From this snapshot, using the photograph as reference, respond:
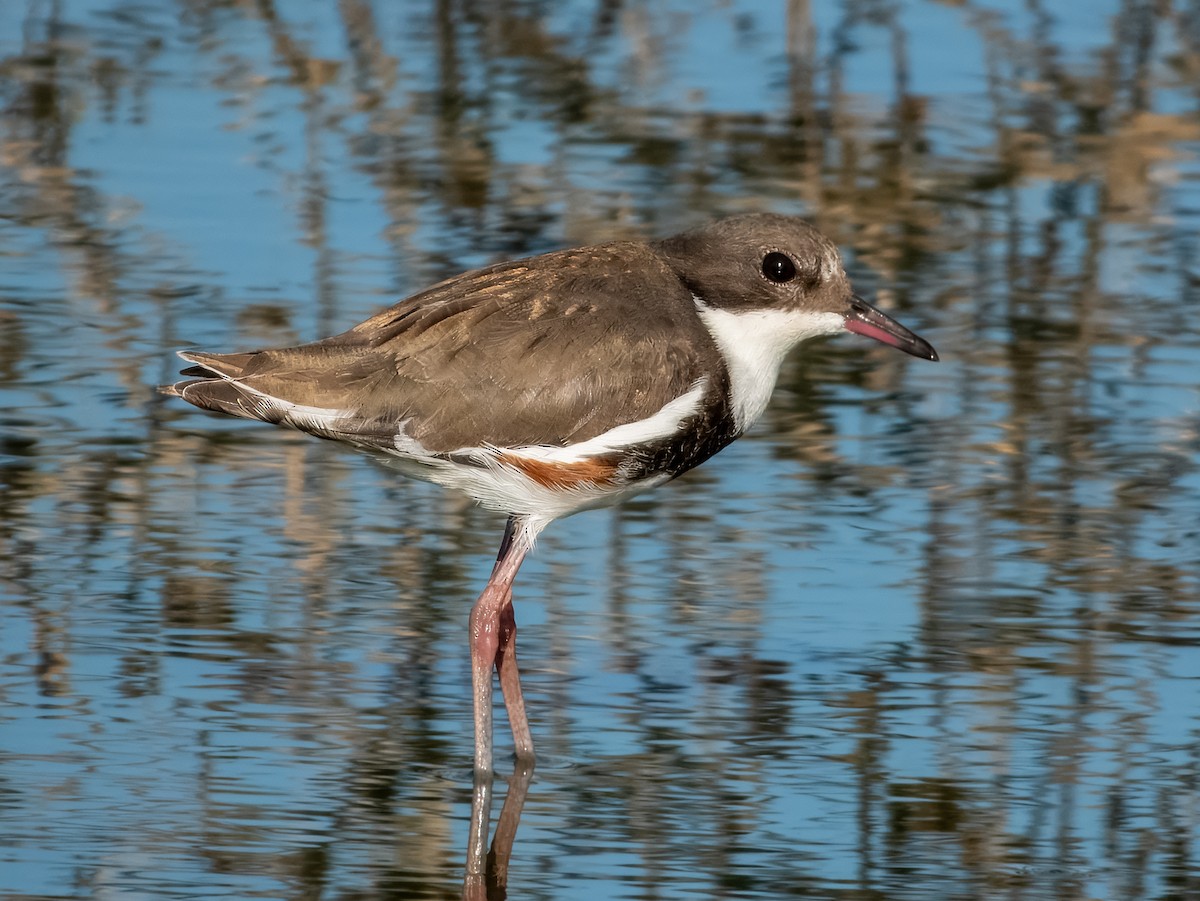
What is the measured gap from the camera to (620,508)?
33.9 feet

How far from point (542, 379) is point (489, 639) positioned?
986 mm

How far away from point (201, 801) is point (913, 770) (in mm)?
2496

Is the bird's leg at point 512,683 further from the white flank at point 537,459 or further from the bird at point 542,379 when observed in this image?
the white flank at point 537,459

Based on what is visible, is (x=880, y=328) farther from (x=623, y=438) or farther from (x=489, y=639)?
(x=489, y=639)

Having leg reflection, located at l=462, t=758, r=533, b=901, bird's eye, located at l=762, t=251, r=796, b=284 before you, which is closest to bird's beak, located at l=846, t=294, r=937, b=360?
bird's eye, located at l=762, t=251, r=796, b=284

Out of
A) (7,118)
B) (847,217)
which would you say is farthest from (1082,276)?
(7,118)

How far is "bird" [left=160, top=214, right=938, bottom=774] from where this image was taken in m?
8.01

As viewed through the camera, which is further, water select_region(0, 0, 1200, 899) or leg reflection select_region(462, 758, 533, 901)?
water select_region(0, 0, 1200, 899)

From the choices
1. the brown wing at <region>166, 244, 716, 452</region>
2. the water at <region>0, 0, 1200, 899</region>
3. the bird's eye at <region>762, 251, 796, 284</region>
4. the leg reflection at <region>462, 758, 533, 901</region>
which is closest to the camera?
the leg reflection at <region>462, 758, 533, 901</region>

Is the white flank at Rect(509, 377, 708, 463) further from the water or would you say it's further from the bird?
the water

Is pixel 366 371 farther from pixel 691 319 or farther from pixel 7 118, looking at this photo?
pixel 7 118

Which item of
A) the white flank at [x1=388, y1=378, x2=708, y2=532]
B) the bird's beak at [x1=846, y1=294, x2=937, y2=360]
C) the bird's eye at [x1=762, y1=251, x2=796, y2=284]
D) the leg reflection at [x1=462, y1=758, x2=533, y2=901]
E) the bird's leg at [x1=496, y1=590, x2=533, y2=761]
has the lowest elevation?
the leg reflection at [x1=462, y1=758, x2=533, y2=901]

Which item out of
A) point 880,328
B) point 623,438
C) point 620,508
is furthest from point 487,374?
point 620,508

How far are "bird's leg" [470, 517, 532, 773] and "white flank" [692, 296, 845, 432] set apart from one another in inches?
38.1
